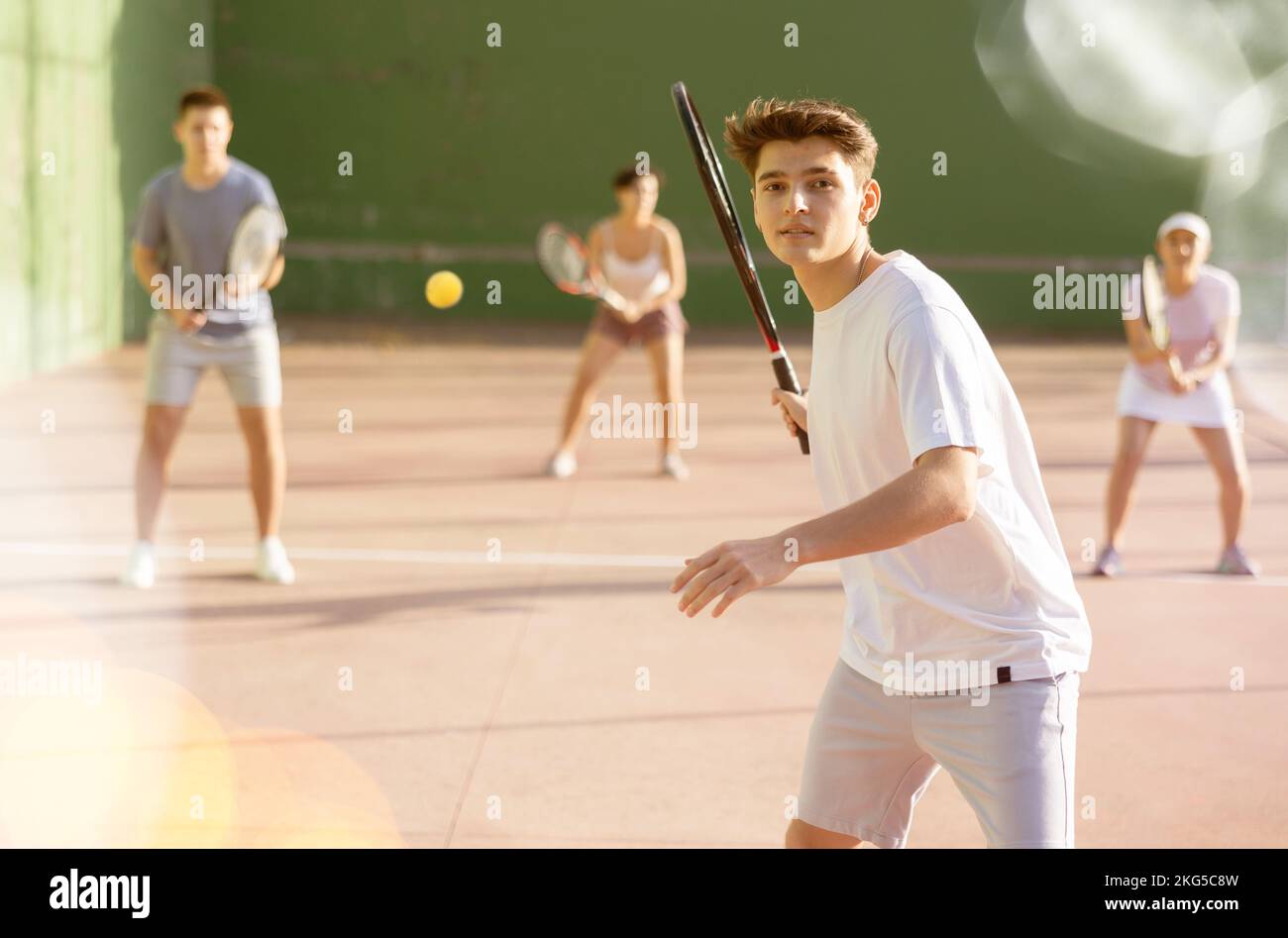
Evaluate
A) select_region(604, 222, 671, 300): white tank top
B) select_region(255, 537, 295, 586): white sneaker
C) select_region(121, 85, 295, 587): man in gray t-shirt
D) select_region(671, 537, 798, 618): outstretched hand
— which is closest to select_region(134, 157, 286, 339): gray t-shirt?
select_region(121, 85, 295, 587): man in gray t-shirt

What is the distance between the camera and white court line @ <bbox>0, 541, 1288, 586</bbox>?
6238mm

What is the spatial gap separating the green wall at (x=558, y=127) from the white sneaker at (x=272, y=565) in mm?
10897

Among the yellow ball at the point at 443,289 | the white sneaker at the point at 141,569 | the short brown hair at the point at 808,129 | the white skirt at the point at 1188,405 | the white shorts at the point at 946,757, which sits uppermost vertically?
the yellow ball at the point at 443,289

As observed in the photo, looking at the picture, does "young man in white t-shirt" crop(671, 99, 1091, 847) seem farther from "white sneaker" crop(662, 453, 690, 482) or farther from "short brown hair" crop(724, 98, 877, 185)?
"white sneaker" crop(662, 453, 690, 482)

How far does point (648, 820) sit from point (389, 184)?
1374 cm

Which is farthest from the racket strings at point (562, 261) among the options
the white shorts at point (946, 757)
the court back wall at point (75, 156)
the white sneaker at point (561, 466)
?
the white shorts at point (946, 757)

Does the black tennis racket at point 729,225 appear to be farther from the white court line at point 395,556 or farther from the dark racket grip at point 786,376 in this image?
the white court line at point 395,556

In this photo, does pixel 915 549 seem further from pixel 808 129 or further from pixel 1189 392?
pixel 1189 392

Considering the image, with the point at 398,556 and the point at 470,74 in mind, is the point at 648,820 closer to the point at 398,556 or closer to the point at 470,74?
the point at 398,556

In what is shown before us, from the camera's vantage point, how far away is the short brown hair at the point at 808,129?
7.97 feet

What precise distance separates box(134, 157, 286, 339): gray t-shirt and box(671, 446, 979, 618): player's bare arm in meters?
4.03

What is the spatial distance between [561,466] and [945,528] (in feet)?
19.7

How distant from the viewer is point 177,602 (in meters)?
5.59

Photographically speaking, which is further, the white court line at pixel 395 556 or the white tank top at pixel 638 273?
the white tank top at pixel 638 273
